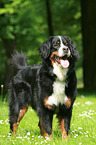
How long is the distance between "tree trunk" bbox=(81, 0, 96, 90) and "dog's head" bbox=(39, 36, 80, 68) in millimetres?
8422

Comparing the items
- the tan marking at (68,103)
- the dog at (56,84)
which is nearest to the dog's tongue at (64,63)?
the dog at (56,84)

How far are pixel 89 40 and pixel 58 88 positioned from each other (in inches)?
346

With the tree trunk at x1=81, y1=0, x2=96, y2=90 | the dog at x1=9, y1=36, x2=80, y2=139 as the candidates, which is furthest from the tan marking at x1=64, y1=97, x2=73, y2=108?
the tree trunk at x1=81, y1=0, x2=96, y2=90

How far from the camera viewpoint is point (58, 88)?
14.8 feet

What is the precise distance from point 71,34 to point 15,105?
15060 millimetres

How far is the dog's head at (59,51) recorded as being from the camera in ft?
14.2

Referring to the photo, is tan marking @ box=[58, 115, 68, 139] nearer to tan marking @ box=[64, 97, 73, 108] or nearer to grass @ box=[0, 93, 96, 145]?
grass @ box=[0, 93, 96, 145]

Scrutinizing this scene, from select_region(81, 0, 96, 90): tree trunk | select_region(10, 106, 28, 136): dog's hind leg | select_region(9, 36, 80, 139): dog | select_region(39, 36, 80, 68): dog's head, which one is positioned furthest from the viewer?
select_region(81, 0, 96, 90): tree trunk

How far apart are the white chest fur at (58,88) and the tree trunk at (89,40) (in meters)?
8.53

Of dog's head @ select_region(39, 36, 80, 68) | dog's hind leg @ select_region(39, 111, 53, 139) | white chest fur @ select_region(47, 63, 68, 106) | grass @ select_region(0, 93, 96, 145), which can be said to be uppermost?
dog's head @ select_region(39, 36, 80, 68)

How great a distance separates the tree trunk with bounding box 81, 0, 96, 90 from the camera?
41.8ft

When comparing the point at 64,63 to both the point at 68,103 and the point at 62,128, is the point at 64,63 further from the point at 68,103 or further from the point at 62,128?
the point at 62,128

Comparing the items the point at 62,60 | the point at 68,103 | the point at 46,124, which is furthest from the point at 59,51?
the point at 46,124

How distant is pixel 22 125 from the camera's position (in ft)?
18.6
